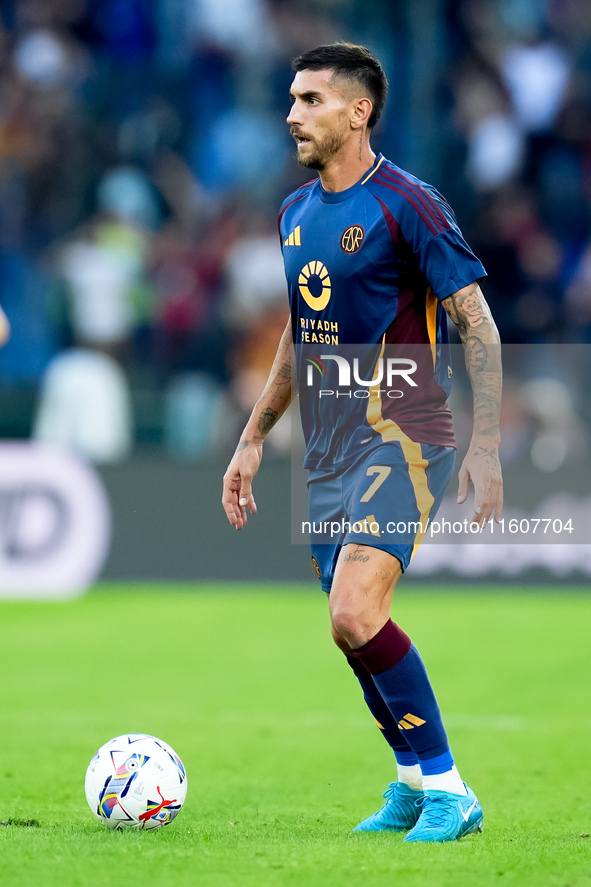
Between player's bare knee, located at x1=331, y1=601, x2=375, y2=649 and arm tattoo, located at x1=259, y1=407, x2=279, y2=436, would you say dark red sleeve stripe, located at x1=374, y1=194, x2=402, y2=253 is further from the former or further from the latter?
player's bare knee, located at x1=331, y1=601, x2=375, y2=649

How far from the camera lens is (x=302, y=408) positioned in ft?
15.0

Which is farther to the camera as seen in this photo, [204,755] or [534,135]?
[534,135]

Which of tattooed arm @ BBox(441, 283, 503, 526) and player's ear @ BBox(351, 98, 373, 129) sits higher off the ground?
player's ear @ BBox(351, 98, 373, 129)

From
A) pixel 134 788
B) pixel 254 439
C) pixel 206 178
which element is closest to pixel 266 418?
pixel 254 439

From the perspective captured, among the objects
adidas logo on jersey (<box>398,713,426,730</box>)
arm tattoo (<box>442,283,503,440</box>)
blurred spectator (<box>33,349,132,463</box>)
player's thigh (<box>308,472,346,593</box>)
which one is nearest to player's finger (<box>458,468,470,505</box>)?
arm tattoo (<box>442,283,503,440</box>)

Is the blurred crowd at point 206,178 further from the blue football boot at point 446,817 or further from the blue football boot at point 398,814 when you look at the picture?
the blue football boot at point 446,817

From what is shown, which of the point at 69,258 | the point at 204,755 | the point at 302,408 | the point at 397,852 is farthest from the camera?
the point at 69,258

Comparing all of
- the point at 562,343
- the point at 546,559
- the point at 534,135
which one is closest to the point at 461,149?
the point at 534,135

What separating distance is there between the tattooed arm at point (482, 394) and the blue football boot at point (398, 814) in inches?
39.9

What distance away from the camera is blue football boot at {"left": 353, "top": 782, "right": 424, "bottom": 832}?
14.1 feet

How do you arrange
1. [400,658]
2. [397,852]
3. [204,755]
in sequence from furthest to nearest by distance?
1. [204,755]
2. [400,658]
3. [397,852]

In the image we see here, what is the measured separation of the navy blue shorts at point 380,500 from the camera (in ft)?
13.4

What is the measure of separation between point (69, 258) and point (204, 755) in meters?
7.98

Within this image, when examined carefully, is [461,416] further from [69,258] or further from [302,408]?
[302,408]
